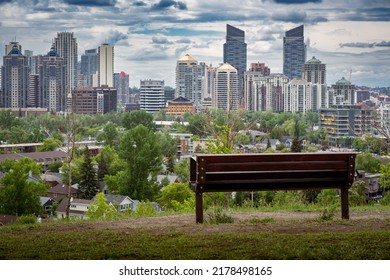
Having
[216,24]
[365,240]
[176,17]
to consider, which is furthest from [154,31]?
[365,240]

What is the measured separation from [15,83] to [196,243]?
20359mm

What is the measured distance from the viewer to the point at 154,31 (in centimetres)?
1121

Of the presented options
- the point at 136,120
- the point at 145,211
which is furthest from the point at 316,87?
the point at 145,211

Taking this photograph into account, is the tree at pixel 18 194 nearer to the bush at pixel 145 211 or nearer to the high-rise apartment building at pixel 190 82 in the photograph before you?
the bush at pixel 145 211

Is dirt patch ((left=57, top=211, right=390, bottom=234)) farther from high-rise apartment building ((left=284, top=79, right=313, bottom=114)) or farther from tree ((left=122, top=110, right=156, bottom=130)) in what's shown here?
tree ((left=122, top=110, right=156, bottom=130))

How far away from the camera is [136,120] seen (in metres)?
36.1

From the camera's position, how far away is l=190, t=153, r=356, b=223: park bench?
4.10 metres

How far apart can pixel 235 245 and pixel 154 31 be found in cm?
806

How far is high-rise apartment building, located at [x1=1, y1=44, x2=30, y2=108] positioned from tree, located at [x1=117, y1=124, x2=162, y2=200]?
370 centimetres

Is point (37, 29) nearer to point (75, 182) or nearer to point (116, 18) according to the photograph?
point (116, 18)

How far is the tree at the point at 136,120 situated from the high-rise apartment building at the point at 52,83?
32.2 ft

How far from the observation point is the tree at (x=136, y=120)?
117 feet

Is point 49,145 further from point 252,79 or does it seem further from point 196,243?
point 196,243
